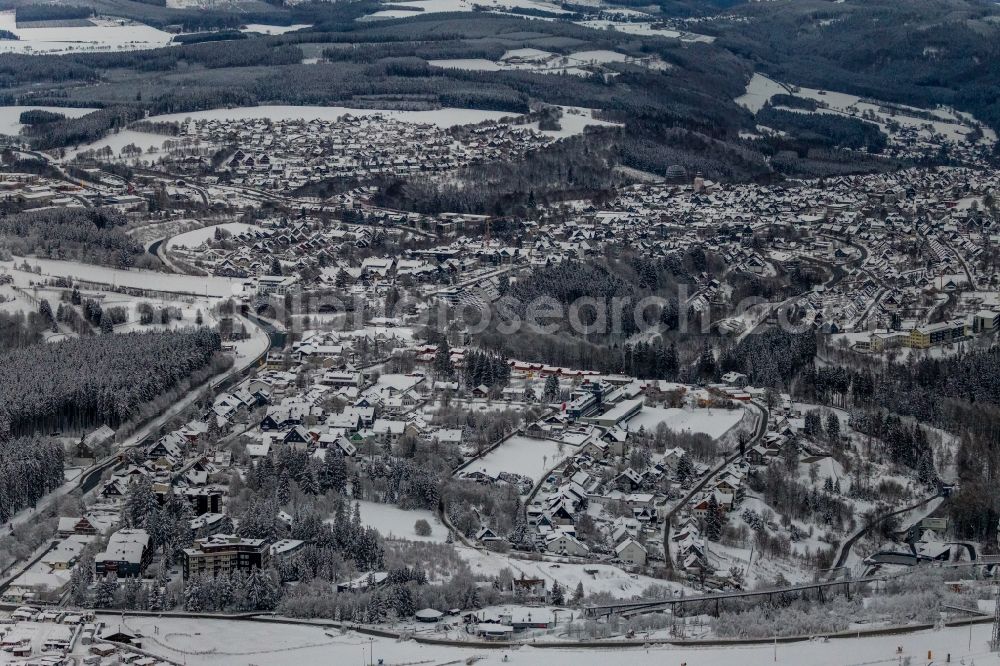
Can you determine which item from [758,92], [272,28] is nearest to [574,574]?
[758,92]

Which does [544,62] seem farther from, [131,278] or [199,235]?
[131,278]

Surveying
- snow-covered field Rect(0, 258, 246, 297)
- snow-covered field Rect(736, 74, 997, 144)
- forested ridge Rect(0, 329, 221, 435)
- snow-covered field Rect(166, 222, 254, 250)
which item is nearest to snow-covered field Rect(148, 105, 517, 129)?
snow-covered field Rect(736, 74, 997, 144)

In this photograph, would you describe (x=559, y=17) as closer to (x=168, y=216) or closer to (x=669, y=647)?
(x=168, y=216)

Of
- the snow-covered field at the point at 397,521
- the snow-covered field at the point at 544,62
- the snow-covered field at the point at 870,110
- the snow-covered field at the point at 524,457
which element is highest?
the snow-covered field at the point at 397,521

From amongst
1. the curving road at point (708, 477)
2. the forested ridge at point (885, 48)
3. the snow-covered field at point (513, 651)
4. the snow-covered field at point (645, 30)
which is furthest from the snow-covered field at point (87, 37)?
the snow-covered field at point (513, 651)

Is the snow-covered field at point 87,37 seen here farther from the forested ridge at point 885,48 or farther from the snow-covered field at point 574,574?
the snow-covered field at point 574,574

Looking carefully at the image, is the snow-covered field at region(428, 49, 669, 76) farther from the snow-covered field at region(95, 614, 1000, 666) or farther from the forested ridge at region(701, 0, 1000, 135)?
the snow-covered field at region(95, 614, 1000, 666)
